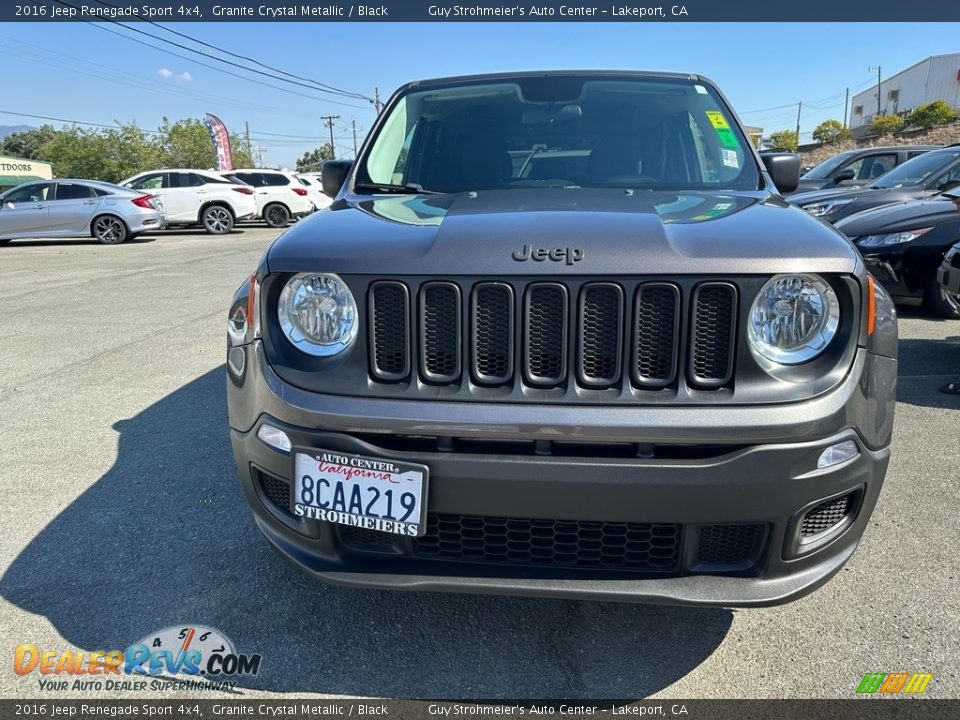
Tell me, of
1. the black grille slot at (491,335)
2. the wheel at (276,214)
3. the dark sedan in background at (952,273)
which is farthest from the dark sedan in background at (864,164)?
the wheel at (276,214)

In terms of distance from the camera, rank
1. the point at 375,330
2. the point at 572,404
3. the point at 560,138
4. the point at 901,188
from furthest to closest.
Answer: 1. the point at 901,188
2. the point at 560,138
3. the point at 375,330
4. the point at 572,404

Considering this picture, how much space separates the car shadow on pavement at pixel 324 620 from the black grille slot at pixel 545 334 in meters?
0.93

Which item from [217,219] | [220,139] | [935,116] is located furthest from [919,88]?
[217,219]

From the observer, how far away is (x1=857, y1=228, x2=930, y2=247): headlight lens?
20.4 feet

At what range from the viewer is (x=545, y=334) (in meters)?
1.80

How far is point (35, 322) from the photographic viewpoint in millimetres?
6816

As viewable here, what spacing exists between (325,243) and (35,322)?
626 cm

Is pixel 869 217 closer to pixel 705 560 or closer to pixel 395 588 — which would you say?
pixel 705 560

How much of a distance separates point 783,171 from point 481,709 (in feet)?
7.91

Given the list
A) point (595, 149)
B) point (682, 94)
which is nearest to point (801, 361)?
point (595, 149)

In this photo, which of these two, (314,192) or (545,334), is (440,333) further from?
(314,192)

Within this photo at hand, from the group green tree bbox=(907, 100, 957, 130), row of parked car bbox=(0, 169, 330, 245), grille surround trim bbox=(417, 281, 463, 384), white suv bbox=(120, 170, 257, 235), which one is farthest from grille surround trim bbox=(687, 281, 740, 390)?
green tree bbox=(907, 100, 957, 130)

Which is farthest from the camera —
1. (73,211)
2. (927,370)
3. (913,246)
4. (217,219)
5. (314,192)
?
(314,192)

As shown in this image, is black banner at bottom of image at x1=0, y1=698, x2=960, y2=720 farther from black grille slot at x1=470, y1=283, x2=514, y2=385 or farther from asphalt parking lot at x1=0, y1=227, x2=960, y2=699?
black grille slot at x1=470, y1=283, x2=514, y2=385
